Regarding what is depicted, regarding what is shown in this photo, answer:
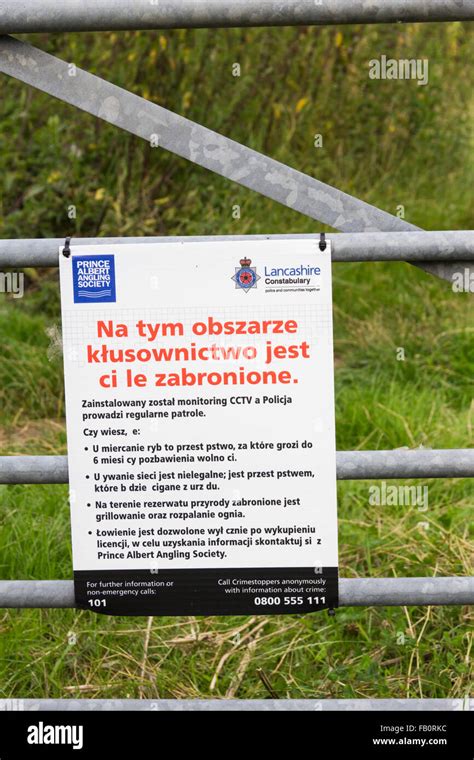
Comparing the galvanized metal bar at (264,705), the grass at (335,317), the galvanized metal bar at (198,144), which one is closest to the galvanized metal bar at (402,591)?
the galvanized metal bar at (264,705)

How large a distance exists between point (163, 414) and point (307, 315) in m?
0.34

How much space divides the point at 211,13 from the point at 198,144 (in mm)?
257

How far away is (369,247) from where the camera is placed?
6.70 feet

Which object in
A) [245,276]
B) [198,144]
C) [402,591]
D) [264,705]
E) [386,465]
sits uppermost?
[198,144]

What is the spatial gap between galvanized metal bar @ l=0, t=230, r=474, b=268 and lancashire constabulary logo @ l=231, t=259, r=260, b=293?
61 mm

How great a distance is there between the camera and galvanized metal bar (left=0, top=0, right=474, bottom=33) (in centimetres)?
199

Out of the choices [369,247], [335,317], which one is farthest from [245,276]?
[335,317]

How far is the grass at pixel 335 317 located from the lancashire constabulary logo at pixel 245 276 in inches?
17.3

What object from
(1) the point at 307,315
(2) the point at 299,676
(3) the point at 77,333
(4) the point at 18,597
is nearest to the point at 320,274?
(1) the point at 307,315

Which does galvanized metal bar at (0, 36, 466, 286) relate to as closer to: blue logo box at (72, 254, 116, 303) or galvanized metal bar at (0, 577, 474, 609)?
blue logo box at (72, 254, 116, 303)

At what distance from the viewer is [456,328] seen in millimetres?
4578

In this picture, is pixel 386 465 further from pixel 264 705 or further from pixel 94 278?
pixel 94 278

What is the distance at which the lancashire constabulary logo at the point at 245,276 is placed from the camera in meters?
2.07

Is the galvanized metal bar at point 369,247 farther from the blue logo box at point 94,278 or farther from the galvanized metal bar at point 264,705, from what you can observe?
the galvanized metal bar at point 264,705
